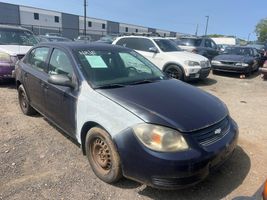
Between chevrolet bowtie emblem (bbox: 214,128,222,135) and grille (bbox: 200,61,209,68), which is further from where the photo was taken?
grille (bbox: 200,61,209,68)

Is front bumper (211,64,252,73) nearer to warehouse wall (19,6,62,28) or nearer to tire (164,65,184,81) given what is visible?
tire (164,65,184,81)

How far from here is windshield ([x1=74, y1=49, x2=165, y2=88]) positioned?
11.5ft

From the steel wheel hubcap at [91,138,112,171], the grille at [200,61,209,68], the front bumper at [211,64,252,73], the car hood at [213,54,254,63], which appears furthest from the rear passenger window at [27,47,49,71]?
the car hood at [213,54,254,63]

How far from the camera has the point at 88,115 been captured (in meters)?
3.22

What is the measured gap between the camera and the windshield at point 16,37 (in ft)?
27.5

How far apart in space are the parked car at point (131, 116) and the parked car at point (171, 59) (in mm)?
4826

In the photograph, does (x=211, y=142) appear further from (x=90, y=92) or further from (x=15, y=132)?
(x=15, y=132)

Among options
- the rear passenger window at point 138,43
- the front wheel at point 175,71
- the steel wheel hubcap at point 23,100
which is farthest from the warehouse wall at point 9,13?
the steel wheel hubcap at point 23,100

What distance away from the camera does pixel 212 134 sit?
114 inches

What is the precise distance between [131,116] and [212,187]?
4.47ft

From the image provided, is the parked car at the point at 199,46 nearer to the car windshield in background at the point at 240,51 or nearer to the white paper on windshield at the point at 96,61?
the car windshield in background at the point at 240,51

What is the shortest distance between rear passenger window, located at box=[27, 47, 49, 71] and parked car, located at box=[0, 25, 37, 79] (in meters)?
2.78

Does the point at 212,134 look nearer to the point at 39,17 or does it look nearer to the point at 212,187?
the point at 212,187

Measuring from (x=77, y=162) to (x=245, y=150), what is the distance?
2609mm
